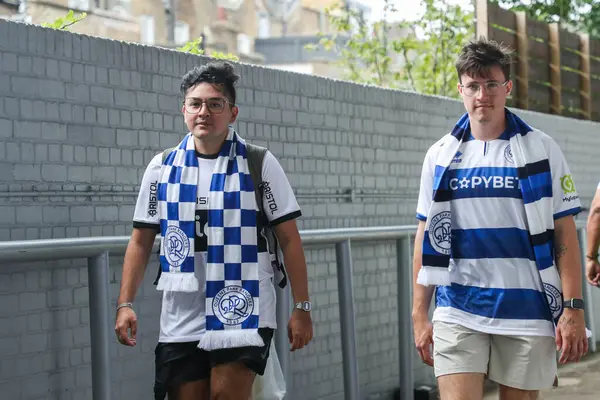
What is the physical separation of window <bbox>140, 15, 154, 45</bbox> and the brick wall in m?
35.5

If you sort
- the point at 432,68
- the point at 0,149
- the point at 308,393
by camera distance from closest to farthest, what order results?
the point at 0,149 < the point at 308,393 < the point at 432,68

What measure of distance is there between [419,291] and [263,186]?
75 centimetres

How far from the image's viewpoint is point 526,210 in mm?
4152

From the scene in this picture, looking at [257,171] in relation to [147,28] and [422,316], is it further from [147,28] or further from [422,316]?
[147,28]

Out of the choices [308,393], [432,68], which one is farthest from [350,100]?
[432,68]

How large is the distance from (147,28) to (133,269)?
1572 inches

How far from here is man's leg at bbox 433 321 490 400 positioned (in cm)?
422

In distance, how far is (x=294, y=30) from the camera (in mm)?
66812

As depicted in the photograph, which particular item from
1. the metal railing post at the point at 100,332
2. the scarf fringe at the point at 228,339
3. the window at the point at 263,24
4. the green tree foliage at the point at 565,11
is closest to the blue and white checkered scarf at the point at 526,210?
the scarf fringe at the point at 228,339

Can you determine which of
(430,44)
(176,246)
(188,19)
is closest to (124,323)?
(176,246)

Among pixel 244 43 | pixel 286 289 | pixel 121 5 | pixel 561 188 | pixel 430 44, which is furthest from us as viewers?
pixel 244 43

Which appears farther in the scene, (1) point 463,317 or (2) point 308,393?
(2) point 308,393

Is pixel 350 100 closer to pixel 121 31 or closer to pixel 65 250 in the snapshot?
pixel 65 250

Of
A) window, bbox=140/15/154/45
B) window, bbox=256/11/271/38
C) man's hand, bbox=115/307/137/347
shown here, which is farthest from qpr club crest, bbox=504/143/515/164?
window, bbox=256/11/271/38
